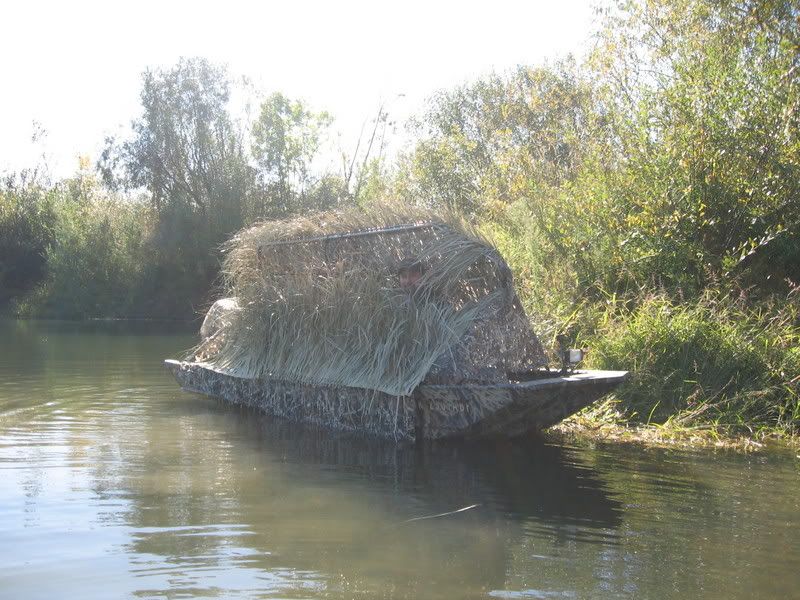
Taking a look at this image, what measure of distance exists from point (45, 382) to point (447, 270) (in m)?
9.30

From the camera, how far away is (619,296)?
555 inches

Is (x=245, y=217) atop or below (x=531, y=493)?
atop

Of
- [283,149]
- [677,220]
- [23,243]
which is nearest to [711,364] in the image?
[677,220]

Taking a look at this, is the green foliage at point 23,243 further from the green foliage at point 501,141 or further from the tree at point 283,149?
the green foliage at point 501,141

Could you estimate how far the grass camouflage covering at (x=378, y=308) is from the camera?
988 cm

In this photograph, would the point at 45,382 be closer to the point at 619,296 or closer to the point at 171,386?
the point at 171,386

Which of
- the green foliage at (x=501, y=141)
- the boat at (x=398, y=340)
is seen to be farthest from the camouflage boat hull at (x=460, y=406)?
the green foliage at (x=501, y=141)

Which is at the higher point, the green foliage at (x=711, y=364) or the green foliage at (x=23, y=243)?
the green foliage at (x=23, y=243)

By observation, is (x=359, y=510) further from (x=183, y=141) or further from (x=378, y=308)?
(x=183, y=141)

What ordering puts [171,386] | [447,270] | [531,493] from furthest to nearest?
[171,386] → [447,270] → [531,493]

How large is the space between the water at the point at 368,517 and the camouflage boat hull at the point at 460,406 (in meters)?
0.25

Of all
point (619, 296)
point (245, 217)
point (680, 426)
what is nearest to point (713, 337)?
point (680, 426)

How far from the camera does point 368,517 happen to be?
6.98 m

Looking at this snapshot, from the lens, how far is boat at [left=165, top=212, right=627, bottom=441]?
964 centimetres
